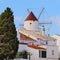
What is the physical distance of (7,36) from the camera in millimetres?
54719

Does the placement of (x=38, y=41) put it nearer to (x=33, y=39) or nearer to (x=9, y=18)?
(x=33, y=39)

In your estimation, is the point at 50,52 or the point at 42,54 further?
the point at 50,52

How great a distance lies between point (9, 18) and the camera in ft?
184

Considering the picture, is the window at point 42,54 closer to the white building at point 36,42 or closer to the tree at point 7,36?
the white building at point 36,42

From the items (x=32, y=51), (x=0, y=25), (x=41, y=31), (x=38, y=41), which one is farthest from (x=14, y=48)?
(x=41, y=31)

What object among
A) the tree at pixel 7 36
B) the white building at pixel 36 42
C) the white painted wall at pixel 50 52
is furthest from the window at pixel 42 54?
the tree at pixel 7 36

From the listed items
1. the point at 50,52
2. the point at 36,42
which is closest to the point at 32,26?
the point at 36,42

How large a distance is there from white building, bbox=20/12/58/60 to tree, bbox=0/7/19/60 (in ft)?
51.3

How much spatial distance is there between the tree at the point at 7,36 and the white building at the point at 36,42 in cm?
1565

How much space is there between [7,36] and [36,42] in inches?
1044

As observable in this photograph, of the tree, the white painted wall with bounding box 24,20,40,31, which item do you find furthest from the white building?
the tree

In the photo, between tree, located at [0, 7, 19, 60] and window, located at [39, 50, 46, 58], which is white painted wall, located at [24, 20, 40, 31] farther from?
tree, located at [0, 7, 19, 60]

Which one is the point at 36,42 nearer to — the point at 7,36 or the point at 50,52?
the point at 50,52

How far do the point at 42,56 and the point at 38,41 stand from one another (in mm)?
7564
